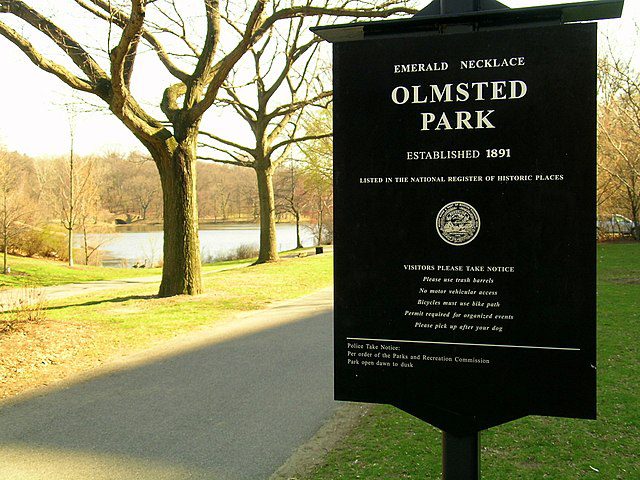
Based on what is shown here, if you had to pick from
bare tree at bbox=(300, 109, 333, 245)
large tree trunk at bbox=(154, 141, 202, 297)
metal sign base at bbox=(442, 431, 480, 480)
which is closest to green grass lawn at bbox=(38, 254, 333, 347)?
large tree trunk at bbox=(154, 141, 202, 297)

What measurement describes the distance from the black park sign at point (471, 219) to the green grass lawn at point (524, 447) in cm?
274

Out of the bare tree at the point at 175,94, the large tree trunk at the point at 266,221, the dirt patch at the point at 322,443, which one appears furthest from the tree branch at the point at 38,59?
the large tree trunk at the point at 266,221

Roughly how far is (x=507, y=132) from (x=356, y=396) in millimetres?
1150

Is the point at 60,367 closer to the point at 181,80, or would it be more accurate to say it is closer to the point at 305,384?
the point at 305,384

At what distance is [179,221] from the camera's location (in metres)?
14.9

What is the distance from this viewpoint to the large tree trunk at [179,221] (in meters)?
15.0

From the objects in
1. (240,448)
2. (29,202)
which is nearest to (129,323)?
(240,448)

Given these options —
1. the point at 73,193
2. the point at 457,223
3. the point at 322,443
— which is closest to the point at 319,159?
the point at 73,193

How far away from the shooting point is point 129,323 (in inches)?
468

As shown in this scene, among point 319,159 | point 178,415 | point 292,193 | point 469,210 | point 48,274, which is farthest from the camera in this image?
point 292,193

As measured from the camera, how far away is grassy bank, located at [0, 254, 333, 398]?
8570 mm

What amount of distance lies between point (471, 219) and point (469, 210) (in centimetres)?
3

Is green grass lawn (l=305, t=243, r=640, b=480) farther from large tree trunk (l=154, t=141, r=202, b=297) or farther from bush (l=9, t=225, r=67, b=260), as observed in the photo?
bush (l=9, t=225, r=67, b=260)

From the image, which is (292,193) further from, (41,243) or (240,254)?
(41,243)
